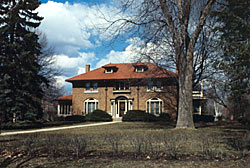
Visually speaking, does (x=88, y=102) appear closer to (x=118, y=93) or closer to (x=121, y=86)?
(x=118, y=93)

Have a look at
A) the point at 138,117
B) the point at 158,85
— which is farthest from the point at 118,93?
the point at 138,117

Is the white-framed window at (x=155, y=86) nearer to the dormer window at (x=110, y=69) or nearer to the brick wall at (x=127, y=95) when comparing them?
the brick wall at (x=127, y=95)

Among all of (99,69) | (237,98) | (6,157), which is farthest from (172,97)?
(6,157)

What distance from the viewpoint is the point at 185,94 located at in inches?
719

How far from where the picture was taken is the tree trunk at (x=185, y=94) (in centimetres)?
1819

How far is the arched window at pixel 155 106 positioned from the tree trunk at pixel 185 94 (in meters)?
19.1

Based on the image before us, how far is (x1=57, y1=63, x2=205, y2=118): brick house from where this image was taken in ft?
121

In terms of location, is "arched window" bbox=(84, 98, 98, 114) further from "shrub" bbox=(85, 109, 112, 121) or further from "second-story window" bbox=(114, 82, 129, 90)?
"shrub" bbox=(85, 109, 112, 121)

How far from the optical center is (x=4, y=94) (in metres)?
21.9

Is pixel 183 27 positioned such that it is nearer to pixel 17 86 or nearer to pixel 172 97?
pixel 17 86

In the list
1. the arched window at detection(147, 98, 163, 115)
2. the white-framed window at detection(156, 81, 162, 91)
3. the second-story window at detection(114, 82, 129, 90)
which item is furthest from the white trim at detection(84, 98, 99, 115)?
the white-framed window at detection(156, 81, 162, 91)

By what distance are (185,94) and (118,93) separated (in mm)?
21502

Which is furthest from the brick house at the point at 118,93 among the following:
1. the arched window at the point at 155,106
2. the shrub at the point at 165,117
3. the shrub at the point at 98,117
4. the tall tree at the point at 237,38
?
the tall tree at the point at 237,38

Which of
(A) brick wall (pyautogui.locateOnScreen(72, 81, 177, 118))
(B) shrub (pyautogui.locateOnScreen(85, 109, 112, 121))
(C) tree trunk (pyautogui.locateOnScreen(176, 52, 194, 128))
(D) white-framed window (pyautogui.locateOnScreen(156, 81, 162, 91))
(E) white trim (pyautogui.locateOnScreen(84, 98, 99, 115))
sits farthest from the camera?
(E) white trim (pyautogui.locateOnScreen(84, 98, 99, 115))
